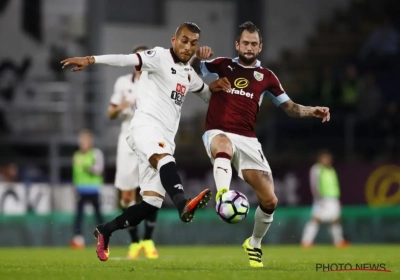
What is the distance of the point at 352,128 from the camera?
22.7m

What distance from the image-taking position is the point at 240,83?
10.5 meters

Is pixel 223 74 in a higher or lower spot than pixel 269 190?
higher

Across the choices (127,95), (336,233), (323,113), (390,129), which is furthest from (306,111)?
(390,129)

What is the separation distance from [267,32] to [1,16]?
811 cm

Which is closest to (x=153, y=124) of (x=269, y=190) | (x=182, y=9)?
(x=269, y=190)

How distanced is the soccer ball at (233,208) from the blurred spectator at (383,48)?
16.2 metres

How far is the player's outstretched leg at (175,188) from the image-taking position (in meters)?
8.95

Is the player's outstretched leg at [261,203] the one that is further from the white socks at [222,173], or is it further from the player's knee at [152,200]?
the player's knee at [152,200]

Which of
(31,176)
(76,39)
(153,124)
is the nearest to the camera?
(153,124)

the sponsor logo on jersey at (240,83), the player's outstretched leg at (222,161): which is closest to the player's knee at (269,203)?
the player's outstretched leg at (222,161)

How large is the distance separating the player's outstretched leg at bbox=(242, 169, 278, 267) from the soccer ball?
115cm

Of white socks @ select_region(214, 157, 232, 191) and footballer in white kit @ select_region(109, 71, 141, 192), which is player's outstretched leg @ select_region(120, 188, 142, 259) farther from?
white socks @ select_region(214, 157, 232, 191)

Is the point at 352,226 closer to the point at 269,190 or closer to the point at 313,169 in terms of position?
the point at 313,169

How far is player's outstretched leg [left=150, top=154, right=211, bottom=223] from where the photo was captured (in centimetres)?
895
